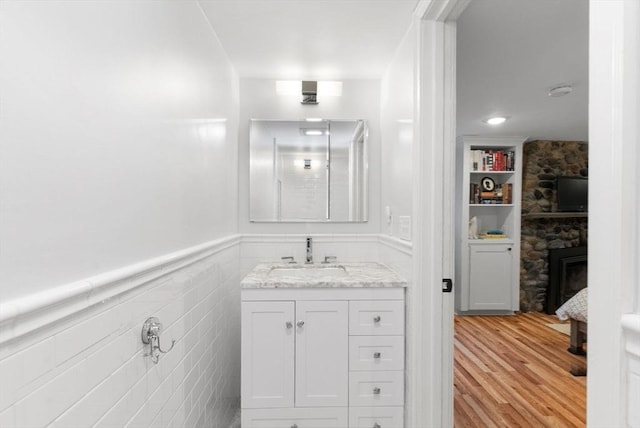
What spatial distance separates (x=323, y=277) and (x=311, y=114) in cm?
123

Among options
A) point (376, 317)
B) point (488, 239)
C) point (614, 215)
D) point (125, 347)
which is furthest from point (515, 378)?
point (125, 347)

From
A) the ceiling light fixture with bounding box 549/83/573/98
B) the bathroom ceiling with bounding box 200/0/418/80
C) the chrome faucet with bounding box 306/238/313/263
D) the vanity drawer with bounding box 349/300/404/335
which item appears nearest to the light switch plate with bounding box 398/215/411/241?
the vanity drawer with bounding box 349/300/404/335

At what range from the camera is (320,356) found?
167 cm

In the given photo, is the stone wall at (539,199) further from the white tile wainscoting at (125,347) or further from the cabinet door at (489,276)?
the white tile wainscoting at (125,347)

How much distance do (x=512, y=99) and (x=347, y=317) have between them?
2.45m

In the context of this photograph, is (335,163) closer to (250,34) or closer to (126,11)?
(250,34)

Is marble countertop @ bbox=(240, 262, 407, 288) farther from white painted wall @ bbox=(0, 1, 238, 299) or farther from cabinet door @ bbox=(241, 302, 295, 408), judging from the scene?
white painted wall @ bbox=(0, 1, 238, 299)

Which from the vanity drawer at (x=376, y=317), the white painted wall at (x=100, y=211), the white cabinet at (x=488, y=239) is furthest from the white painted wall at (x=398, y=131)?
the white cabinet at (x=488, y=239)

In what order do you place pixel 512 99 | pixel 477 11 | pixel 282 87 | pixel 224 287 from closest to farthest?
pixel 477 11
pixel 224 287
pixel 282 87
pixel 512 99

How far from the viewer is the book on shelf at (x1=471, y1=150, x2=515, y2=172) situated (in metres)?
4.21

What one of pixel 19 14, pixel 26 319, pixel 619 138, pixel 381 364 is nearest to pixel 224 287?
pixel 381 364

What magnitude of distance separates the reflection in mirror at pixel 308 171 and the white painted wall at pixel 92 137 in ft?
3.10

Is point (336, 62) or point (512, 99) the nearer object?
point (336, 62)

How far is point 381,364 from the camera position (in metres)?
1.67
